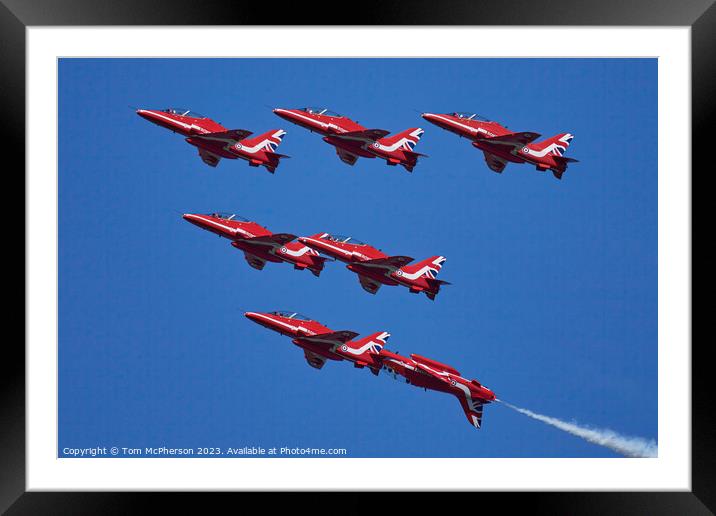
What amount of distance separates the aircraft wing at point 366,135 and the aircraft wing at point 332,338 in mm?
3726

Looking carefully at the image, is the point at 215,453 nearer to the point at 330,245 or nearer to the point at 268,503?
the point at 268,503

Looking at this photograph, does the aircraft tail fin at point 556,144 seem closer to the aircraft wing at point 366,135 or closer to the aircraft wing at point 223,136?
the aircraft wing at point 366,135

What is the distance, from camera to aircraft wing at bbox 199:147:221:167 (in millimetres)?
17266

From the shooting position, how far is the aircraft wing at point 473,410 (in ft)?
52.1

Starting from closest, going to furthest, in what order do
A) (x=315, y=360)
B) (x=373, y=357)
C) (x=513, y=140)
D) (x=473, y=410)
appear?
(x=473, y=410), (x=373, y=357), (x=315, y=360), (x=513, y=140)

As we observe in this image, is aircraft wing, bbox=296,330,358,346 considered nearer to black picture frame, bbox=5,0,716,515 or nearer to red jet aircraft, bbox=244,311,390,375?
red jet aircraft, bbox=244,311,390,375

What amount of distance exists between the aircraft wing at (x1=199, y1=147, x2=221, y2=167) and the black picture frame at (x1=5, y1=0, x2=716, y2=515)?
403 centimetres

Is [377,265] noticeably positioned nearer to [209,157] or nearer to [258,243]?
[258,243]

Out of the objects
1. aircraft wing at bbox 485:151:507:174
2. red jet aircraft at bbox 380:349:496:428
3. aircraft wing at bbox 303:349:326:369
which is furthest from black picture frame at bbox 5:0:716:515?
aircraft wing at bbox 485:151:507:174

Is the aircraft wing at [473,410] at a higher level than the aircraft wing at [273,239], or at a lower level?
lower

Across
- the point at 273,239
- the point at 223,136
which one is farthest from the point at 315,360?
the point at 223,136

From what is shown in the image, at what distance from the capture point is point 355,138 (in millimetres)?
17312

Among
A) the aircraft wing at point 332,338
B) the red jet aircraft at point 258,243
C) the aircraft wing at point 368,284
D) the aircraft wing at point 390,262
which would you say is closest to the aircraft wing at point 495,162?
the aircraft wing at point 390,262

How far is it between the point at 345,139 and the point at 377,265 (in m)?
2.50
